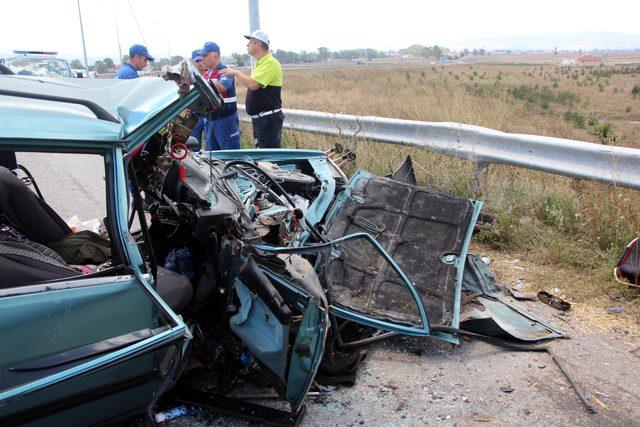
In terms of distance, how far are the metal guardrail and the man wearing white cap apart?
0.79 m

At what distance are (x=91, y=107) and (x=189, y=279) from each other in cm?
110

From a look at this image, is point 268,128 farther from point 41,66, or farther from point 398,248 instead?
point 41,66

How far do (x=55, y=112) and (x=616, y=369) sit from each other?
3.45 meters

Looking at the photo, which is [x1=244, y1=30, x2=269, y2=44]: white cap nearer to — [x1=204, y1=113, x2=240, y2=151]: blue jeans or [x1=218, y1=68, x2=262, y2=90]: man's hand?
[x1=218, y1=68, x2=262, y2=90]: man's hand

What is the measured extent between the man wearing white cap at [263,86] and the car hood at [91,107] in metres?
3.51

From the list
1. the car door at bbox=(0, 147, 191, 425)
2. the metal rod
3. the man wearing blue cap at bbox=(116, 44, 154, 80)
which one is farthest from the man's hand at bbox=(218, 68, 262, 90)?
the metal rod

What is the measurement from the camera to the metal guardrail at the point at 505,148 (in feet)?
14.2

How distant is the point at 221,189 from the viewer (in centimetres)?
309

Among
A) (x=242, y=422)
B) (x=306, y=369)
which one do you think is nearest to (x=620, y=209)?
(x=306, y=369)

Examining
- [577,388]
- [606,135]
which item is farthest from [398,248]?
[606,135]

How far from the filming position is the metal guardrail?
432 cm

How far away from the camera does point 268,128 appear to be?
258 inches

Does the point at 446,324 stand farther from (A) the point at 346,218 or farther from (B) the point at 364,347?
(A) the point at 346,218

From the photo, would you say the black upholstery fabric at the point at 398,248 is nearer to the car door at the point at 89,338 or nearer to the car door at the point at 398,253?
the car door at the point at 398,253
